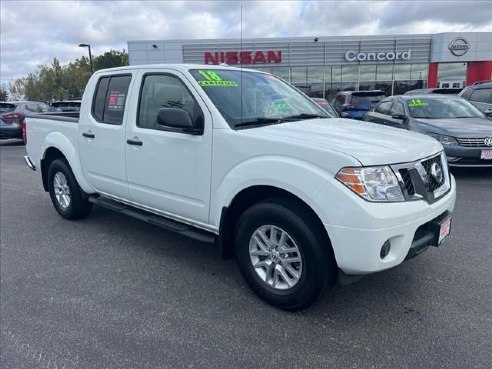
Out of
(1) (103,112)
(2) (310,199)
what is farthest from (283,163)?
(1) (103,112)

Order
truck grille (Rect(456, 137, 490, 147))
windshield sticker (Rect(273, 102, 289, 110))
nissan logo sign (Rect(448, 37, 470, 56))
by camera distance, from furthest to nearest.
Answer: nissan logo sign (Rect(448, 37, 470, 56)) < truck grille (Rect(456, 137, 490, 147)) < windshield sticker (Rect(273, 102, 289, 110))

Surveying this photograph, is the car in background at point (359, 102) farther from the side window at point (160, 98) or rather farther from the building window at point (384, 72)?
the building window at point (384, 72)

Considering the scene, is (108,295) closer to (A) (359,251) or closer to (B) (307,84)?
(A) (359,251)

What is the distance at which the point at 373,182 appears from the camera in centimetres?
258

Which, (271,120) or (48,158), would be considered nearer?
(271,120)

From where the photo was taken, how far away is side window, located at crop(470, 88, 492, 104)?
10.4 m

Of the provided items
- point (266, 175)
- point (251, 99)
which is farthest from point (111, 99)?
point (266, 175)

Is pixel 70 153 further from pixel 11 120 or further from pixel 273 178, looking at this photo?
pixel 11 120

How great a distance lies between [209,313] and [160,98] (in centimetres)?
204

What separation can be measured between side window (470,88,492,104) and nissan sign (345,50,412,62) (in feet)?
66.1

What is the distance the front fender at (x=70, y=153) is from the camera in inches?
192

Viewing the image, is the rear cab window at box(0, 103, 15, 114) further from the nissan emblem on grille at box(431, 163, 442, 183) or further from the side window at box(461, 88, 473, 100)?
the nissan emblem on grille at box(431, 163, 442, 183)

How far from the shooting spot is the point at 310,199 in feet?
8.73

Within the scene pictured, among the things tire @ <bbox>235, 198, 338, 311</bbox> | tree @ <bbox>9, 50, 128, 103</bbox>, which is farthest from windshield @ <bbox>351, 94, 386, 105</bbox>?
tree @ <bbox>9, 50, 128, 103</bbox>
